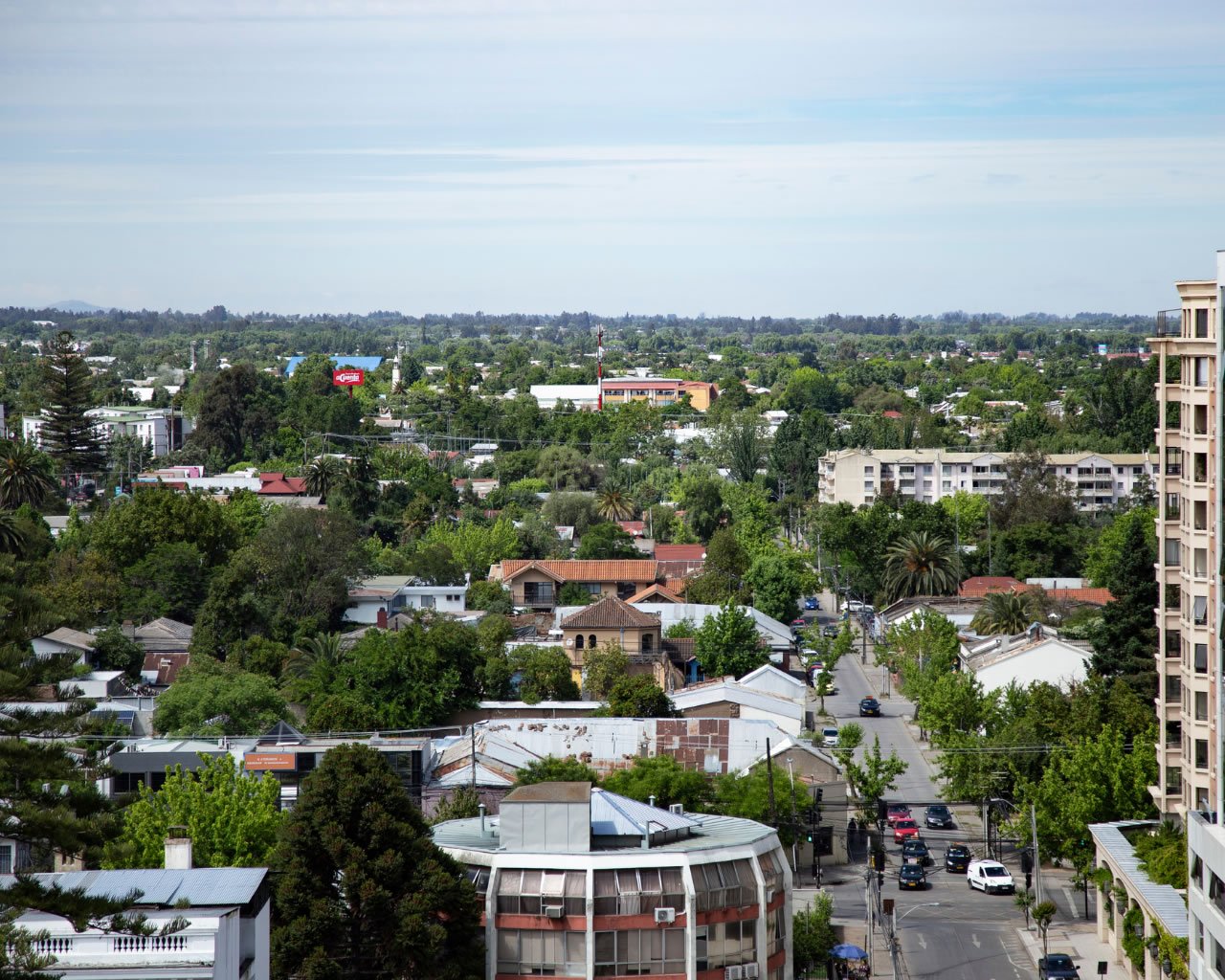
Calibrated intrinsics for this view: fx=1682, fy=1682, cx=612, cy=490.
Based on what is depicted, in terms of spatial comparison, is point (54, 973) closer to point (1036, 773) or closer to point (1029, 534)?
point (1036, 773)

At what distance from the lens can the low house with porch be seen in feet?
220

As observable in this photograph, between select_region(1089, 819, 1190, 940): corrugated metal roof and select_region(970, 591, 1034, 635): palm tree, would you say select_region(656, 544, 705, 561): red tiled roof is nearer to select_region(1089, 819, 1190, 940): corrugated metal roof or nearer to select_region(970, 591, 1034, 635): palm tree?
select_region(970, 591, 1034, 635): palm tree

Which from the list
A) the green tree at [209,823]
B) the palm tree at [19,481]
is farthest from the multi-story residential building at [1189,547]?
the palm tree at [19,481]

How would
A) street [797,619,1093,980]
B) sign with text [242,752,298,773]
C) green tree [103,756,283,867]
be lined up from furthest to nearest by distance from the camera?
sign with text [242,752,298,773], street [797,619,1093,980], green tree [103,756,283,867]

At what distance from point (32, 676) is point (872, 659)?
49522 millimetres

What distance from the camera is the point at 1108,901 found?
1256 inches

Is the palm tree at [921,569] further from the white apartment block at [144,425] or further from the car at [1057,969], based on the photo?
the white apartment block at [144,425]

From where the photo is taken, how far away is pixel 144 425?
388ft

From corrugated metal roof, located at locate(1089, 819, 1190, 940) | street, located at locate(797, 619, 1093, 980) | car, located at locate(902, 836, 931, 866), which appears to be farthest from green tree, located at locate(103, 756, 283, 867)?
corrugated metal roof, located at locate(1089, 819, 1190, 940)

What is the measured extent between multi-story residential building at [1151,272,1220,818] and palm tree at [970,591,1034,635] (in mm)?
26327

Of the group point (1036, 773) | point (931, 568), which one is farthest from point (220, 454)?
point (1036, 773)

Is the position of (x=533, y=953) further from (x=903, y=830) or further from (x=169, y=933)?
(x=903, y=830)

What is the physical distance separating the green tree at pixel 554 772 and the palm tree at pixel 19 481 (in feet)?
150

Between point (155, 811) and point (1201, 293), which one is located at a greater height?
point (1201, 293)
